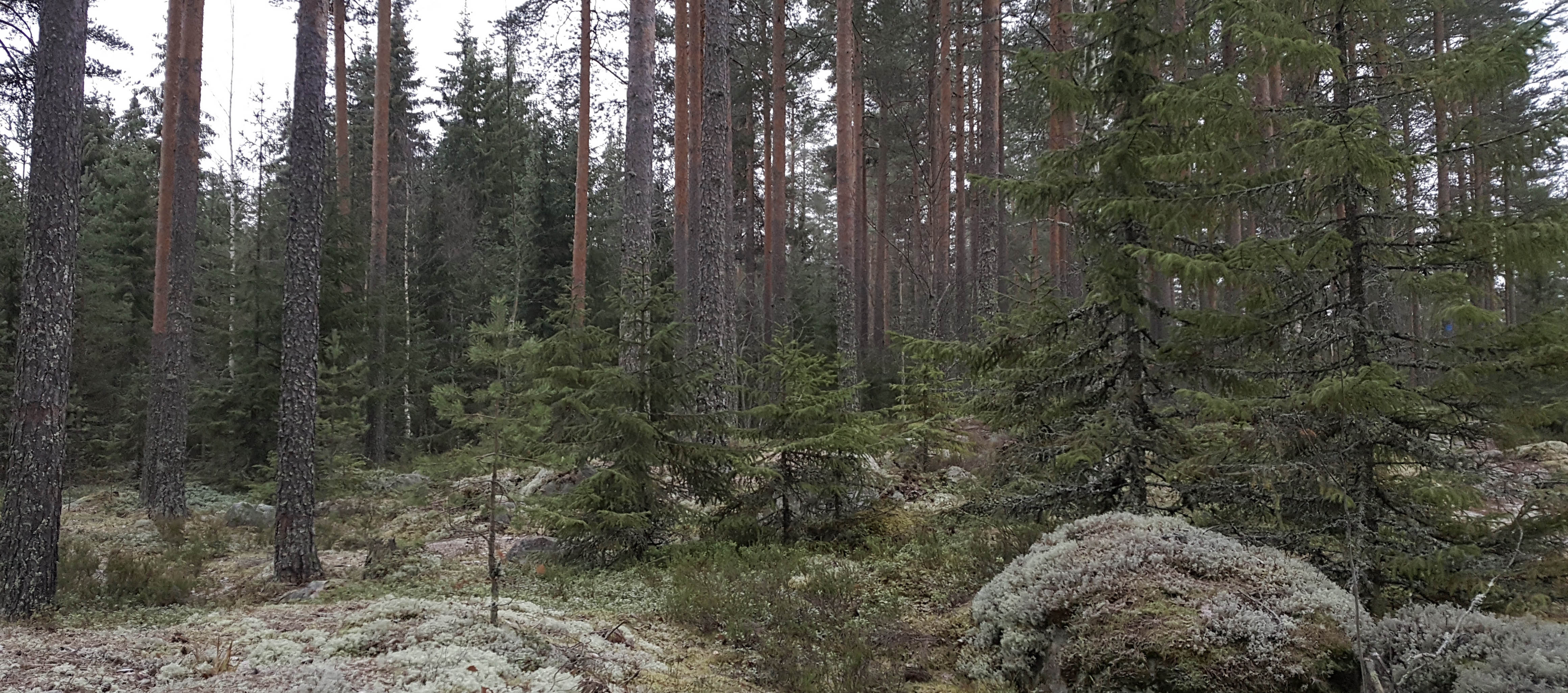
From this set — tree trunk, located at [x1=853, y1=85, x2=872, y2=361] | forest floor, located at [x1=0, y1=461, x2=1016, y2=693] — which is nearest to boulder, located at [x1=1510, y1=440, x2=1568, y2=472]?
forest floor, located at [x1=0, y1=461, x2=1016, y2=693]

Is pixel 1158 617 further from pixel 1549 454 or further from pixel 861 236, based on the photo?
pixel 861 236

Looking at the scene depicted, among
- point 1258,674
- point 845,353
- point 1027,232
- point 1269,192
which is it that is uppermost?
point 1027,232


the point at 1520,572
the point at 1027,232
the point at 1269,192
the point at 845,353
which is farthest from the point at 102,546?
the point at 1027,232

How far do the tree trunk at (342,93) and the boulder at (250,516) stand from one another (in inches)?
357

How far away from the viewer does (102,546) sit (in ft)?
35.3

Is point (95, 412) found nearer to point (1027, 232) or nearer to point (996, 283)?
point (996, 283)

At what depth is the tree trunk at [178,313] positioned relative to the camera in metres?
13.4

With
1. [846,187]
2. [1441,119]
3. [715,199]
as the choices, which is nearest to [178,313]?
[715,199]

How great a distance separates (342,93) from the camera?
822 inches

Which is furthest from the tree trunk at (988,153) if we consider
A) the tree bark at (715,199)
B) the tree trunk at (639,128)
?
the tree trunk at (639,128)

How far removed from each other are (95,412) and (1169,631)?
77.9 ft

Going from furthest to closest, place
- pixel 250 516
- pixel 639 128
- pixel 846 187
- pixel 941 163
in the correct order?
pixel 941 163
pixel 846 187
pixel 639 128
pixel 250 516

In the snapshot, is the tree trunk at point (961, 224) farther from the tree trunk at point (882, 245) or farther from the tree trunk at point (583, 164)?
the tree trunk at point (583, 164)

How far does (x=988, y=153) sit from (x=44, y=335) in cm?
1521
